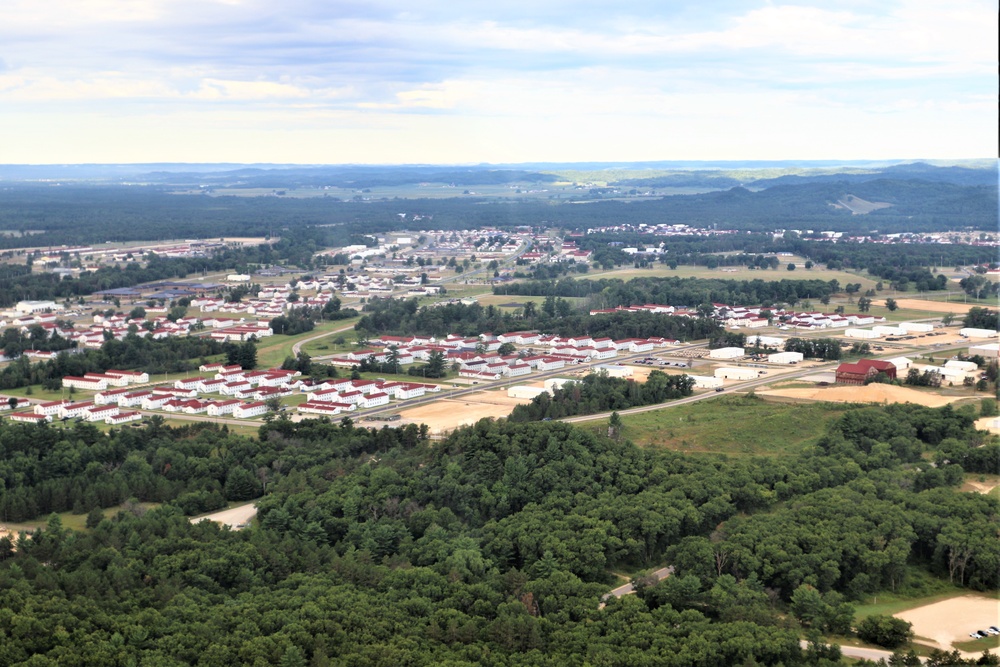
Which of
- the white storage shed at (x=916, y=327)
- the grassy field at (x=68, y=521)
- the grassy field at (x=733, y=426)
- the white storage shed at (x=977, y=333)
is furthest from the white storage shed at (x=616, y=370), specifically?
the grassy field at (x=68, y=521)

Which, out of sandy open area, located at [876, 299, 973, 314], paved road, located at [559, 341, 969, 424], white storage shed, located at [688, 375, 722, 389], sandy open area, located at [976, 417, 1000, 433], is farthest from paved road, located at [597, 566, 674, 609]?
sandy open area, located at [876, 299, 973, 314]

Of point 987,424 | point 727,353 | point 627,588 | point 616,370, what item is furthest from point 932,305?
point 627,588

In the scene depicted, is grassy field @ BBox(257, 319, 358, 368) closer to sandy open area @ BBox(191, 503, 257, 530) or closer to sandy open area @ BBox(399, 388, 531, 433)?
sandy open area @ BBox(399, 388, 531, 433)

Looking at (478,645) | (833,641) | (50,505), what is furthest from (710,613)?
(50,505)

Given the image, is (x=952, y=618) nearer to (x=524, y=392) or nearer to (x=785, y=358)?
(x=524, y=392)

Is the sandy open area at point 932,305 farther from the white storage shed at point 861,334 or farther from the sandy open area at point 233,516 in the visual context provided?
the sandy open area at point 233,516
